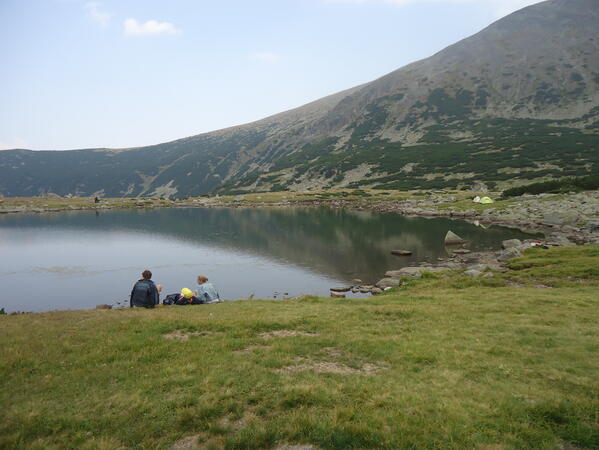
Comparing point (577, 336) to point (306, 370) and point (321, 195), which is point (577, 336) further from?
point (321, 195)

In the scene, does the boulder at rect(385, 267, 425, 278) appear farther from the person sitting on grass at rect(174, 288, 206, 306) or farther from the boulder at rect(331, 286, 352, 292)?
the person sitting on grass at rect(174, 288, 206, 306)

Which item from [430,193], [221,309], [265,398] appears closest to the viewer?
[265,398]

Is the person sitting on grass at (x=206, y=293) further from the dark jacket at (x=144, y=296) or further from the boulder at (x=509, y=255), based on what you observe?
the boulder at (x=509, y=255)

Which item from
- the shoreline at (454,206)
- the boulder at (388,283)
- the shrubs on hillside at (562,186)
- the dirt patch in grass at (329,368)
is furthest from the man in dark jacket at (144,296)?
the shrubs on hillside at (562,186)

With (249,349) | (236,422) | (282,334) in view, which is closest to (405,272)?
(282,334)

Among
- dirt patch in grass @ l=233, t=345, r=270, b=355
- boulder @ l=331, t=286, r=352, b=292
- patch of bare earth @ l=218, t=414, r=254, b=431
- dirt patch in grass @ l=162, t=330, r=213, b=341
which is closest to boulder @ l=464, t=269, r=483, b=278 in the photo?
boulder @ l=331, t=286, r=352, b=292

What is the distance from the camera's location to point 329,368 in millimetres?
10758

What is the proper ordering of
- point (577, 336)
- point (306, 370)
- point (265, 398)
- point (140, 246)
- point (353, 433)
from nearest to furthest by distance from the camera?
1. point (353, 433)
2. point (265, 398)
3. point (306, 370)
4. point (577, 336)
5. point (140, 246)

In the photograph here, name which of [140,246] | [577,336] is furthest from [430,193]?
[577,336]

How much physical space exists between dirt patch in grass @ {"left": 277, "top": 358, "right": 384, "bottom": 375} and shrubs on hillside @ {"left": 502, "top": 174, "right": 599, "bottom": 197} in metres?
83.2

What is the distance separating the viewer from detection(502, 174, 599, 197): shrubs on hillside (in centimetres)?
7300

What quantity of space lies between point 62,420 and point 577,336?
16.5 metres

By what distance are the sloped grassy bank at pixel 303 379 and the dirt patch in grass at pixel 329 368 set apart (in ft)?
0.21

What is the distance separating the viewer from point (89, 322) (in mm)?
13984
